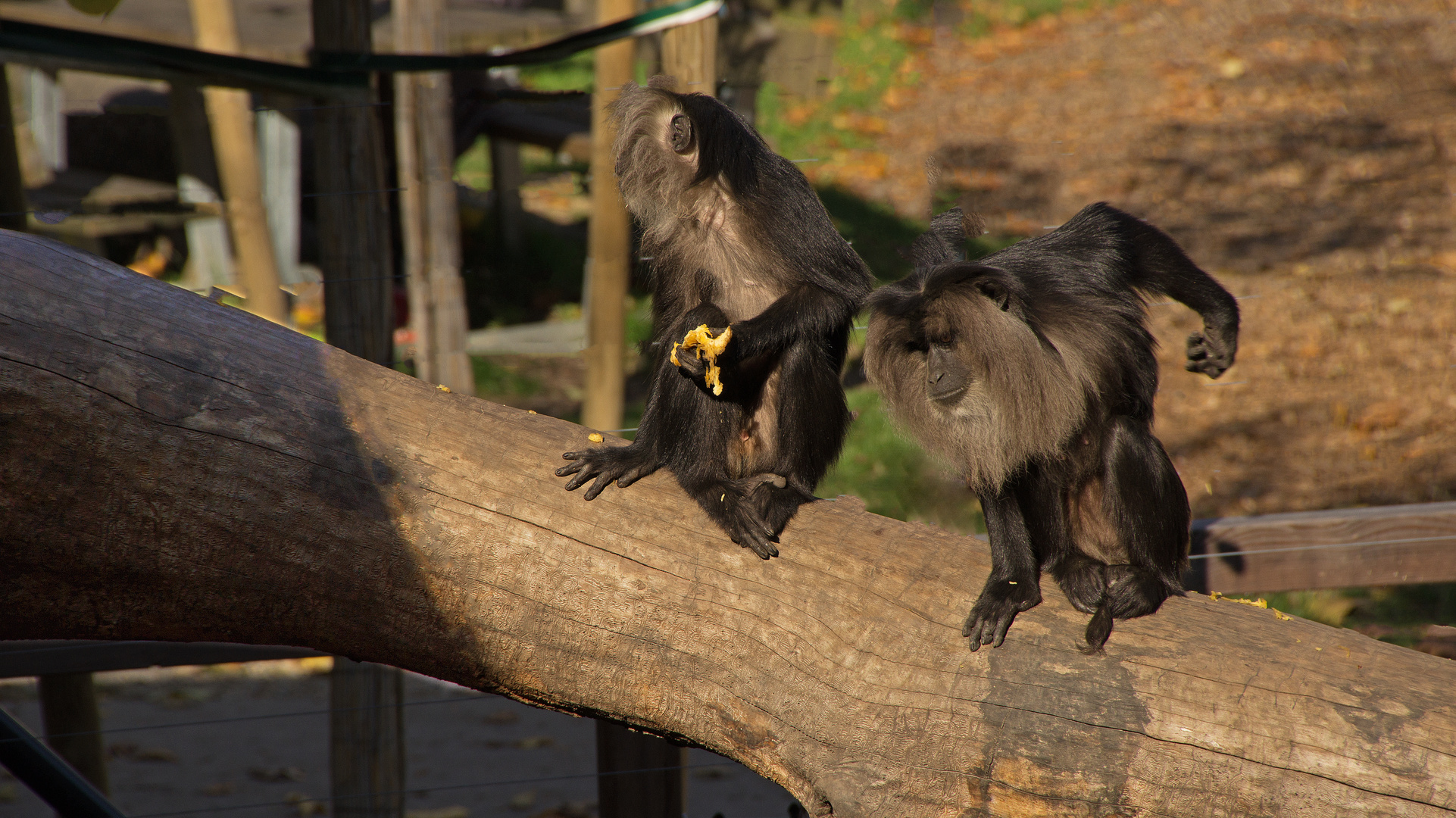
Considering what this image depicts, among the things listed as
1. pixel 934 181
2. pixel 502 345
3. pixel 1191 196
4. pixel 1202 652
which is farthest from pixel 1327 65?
pixel 1202 652

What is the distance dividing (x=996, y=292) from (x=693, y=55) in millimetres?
1899

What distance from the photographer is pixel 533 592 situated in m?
2.42

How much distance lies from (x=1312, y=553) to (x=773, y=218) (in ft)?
5.98

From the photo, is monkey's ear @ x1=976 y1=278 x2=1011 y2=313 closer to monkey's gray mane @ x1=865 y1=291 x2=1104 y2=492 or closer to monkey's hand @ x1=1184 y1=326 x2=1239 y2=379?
monkey's gray mane @ x1=865 y1=291 x2=1104 y2=492

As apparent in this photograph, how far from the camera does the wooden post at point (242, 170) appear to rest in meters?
4.68

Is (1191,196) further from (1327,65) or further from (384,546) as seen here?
(384,546)

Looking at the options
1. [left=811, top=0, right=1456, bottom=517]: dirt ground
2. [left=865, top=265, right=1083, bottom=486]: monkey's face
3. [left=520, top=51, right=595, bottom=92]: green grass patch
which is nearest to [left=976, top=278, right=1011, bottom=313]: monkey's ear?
[left=865, top=265, right=1083, bottom=486]: monkey's face

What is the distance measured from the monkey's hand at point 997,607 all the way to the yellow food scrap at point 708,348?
33.8 inches

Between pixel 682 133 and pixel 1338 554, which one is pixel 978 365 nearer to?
pixel 682 133

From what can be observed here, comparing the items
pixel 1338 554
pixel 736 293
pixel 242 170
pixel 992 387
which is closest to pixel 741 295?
pixel 736 293

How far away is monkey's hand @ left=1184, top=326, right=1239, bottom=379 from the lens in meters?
2.89

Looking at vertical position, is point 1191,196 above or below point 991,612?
below

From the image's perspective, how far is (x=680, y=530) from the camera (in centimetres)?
253

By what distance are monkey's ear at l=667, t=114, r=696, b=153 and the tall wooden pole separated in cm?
107
